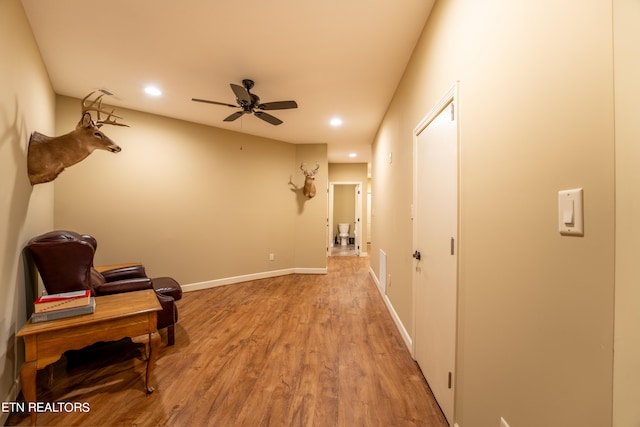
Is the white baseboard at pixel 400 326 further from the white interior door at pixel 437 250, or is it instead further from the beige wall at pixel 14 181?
the beige wall at pixel 14 181

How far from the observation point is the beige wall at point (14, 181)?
1.57 meters

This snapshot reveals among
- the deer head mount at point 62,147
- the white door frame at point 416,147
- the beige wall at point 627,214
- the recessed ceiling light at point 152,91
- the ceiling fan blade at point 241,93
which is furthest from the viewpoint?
the recessed ceiling light at point 152,91

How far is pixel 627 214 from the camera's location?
58 cm

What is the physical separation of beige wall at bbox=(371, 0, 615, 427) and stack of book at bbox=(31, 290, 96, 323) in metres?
2.32

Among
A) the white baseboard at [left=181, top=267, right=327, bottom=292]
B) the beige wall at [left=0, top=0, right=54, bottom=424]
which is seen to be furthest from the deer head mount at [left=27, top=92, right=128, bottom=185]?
the white baseboard at [left=181, top=267, right=327, bottom=292]

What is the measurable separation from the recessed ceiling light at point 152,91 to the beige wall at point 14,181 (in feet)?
3.05

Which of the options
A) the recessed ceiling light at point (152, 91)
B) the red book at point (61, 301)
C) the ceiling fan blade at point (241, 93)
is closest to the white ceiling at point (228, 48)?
the recessed ceiling light at point (152, 91)

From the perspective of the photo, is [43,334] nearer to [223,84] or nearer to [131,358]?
[131,358]

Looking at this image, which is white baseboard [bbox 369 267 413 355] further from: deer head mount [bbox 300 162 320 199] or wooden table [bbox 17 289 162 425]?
deer head mount [bbox 300 162 320 199]

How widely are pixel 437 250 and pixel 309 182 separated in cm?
374

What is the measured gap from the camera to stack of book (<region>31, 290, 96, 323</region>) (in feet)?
4.98

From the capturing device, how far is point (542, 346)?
2.72 feet

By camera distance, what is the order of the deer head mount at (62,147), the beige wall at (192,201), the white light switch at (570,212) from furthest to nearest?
the beige wall at (192,201)
the deer head mount at (62,147)
the white light switch at (570,212)

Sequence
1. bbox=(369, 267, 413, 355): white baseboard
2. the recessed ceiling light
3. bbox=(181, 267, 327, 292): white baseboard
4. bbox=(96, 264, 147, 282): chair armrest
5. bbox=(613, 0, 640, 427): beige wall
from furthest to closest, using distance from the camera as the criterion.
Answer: bbox=(181, 267, 327, 292): white baseboard → the recessed ceiling light → bbox=(96, 264, 147, 282): chair armrest → bbox=(369, 267, 413, 355): white baseboard → bbox=(613, 0, 640, 427): beige wall
